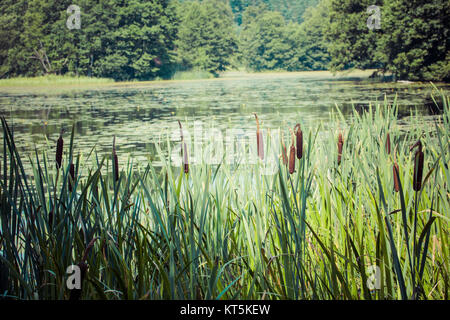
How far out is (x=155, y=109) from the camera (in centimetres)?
611

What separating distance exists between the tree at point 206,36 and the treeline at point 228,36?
0.05 ft

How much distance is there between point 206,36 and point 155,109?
140 centimetres

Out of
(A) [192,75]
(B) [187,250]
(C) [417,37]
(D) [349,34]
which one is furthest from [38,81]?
(B) [187,250]

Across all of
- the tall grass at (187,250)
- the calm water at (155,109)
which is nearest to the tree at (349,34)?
the calm water at (155,109)

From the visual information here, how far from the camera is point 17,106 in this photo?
5.26 meters

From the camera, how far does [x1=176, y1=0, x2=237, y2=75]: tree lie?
493 centimetres

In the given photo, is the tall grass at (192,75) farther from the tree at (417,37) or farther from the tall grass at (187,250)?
the tall grass at (187,250)

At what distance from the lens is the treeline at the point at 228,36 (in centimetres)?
380

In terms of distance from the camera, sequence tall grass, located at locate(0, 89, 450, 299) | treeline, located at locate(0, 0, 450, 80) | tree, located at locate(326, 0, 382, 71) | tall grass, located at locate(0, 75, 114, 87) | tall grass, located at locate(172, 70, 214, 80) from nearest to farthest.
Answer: tall grass, located at locate(0, 89, 450, 299) < treeline, located at locate(0, 0, 450, 80) < tall grass, located at locate(0, 75, 114, 87) < tree, located at locate(326, 0, 382, 71) < tall grass, located at locate(172, 70, 214, 80)

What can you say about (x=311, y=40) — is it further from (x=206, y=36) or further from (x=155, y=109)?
(x=155, y=109)

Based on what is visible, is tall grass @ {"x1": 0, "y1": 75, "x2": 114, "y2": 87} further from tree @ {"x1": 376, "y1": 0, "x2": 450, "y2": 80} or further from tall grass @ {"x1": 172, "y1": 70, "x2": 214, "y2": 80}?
tree @ {"x1": 376, "y1": 0, "x2": 450, "y2": 80}

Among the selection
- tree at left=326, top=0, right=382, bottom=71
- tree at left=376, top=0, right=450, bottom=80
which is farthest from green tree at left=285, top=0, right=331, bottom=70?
tree at left=376, top=0, right=450, bottom=80

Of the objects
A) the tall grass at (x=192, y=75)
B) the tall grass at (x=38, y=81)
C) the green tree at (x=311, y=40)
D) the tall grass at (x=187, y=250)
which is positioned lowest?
the tall grass at (x=187, y=250)

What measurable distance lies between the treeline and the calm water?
18.6 inches
